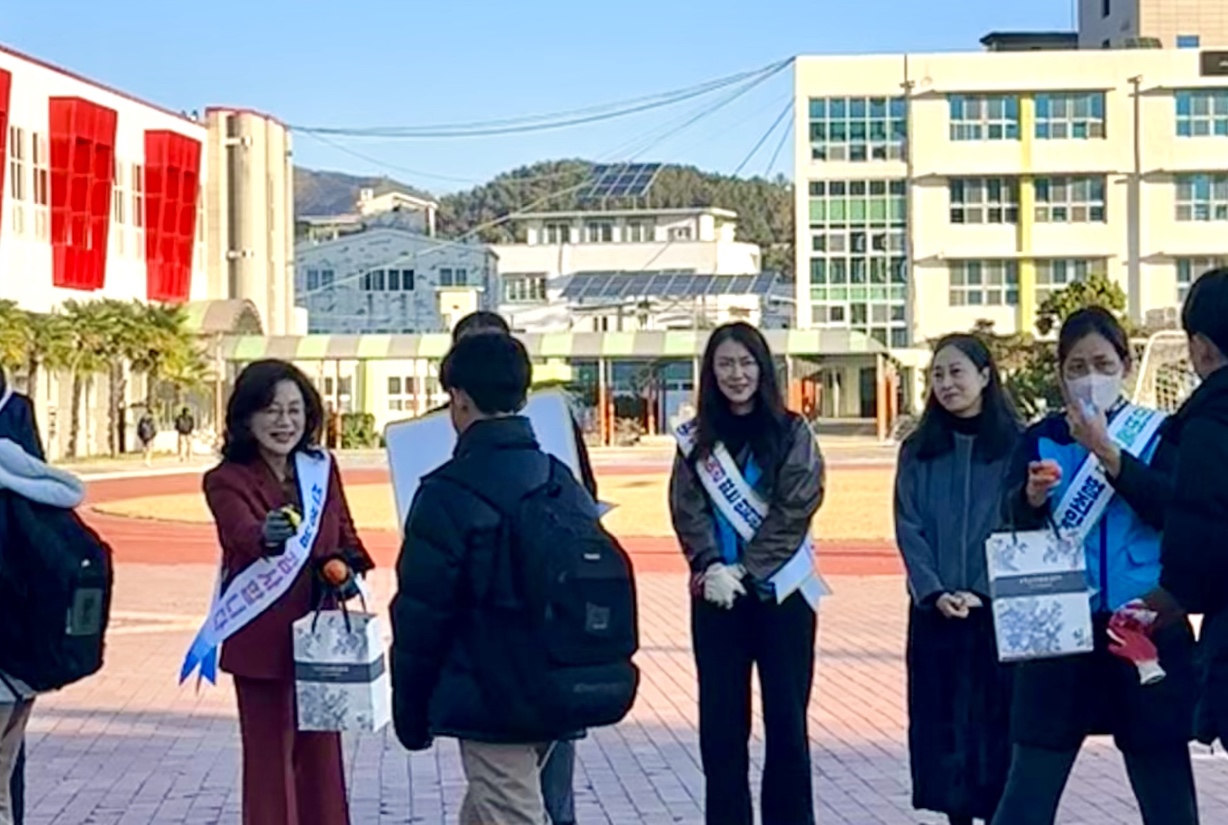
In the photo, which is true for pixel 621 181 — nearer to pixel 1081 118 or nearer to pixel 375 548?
pixel 1081 118

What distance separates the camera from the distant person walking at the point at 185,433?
178ft

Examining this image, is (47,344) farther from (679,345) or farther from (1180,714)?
(1180,714)

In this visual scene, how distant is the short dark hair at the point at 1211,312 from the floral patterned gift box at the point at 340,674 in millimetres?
2786

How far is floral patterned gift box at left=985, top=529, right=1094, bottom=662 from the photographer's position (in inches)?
235

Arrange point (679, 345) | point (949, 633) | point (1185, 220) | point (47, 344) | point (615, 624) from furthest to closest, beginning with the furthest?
point (1185, 220)
point (679, 345)
point (47, 344)
point (949, 633)
point (615, 624)

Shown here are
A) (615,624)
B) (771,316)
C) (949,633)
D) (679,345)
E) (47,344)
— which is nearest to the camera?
(615,624)

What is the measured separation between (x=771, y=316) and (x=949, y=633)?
84.4 m

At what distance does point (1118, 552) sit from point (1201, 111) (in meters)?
69.7

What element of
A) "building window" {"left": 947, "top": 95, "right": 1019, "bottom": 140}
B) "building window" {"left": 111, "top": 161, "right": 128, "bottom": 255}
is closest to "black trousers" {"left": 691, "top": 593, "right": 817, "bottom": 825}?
"building window" {"left": 111, "top": 161, "right": 128, "bottom": 255}

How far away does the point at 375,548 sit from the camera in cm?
2498

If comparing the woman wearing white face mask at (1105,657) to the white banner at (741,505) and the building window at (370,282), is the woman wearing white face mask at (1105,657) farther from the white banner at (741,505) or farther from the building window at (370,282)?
the building window at (370,282)

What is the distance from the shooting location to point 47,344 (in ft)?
161

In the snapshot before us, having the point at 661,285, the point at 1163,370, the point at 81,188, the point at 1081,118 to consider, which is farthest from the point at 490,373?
the point at 661,285

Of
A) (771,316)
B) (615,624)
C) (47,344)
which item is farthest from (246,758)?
(771,316)
